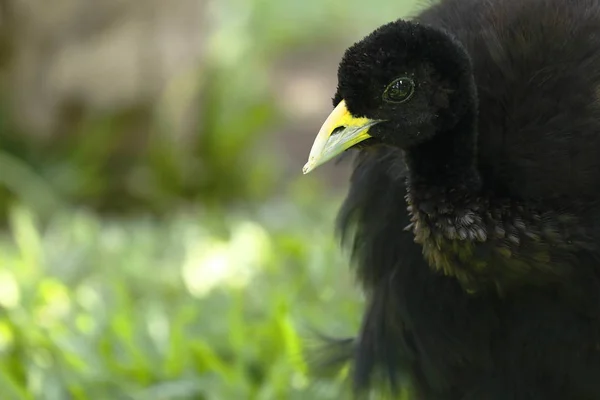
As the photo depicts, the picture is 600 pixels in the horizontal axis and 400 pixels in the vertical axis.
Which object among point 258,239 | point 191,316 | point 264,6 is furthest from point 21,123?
point 264,6

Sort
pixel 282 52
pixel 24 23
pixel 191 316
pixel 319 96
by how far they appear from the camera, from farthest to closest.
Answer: pixel 282 52 → pixel 319 96 → pixel 24 23 → pixel 191 316

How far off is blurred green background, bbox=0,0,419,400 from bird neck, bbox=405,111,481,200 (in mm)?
630

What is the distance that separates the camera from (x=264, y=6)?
233 inches

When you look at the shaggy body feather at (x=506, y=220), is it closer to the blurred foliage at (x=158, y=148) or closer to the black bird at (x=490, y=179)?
the black bird at (x=490, y=179)

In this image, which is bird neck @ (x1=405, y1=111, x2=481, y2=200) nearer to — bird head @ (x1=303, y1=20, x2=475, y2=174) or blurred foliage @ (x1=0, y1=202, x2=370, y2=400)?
bird head @ (x1=303, y1=20, x2=475, y2=174)

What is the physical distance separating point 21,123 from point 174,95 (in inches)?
26.5

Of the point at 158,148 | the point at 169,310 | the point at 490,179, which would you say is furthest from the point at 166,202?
the point at 490,179

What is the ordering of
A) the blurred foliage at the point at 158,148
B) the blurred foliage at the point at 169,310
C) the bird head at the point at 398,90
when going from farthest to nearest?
the blurred foliage at the point at 158,148
the blurred foliage at the point at 169,310
the bird head at the point at 398,90

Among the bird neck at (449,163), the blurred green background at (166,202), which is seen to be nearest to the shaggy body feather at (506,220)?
the bird neck at (449,163)

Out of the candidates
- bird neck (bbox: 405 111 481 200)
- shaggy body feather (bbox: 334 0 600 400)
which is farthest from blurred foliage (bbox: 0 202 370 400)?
bird neck (bbox: 405 111 481 200)

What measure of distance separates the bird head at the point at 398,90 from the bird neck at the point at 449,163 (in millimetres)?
18

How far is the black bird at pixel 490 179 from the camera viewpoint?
126 cm

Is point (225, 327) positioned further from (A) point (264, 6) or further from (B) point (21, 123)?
(A) point (264, 6)

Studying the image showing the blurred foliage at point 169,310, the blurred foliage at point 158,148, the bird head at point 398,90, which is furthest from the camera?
the blurred foliage at point 158,148
